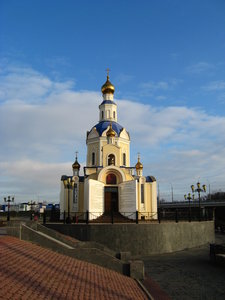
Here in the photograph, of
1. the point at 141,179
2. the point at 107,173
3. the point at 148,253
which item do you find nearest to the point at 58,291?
the point at 148,253

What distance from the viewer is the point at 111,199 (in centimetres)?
2578

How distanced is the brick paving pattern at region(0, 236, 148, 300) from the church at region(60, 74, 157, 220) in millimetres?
11013

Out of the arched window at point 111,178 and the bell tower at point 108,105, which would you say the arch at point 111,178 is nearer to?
the arched window at point 111,178

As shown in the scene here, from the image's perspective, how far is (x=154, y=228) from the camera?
18.3 m

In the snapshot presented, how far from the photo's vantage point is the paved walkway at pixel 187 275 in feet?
31.2

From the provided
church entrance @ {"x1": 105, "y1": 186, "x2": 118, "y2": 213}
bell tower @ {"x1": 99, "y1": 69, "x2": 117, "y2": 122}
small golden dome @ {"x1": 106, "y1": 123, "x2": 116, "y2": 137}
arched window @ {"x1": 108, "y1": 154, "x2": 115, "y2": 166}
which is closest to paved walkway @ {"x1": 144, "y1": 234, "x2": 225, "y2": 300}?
church entrance @ {"x1": 105, "y1": 186, "x2": 118, "y2": 213}

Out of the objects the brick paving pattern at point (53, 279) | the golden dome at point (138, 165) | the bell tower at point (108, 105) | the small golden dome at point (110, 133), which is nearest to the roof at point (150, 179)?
the golden dome at point (138, 165)

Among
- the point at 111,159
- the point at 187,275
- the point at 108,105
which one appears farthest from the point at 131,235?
the point at 108,105

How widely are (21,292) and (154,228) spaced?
13847mm

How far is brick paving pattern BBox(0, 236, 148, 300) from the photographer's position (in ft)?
19.3

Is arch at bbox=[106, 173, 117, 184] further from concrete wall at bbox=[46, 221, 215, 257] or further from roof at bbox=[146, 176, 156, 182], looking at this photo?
concrete wall at bbox=[46, 221, 215, 257]

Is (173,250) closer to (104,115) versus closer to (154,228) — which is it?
(154,228)

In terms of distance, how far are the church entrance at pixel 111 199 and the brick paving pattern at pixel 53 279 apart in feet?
49.7

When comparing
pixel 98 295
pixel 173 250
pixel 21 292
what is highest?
pixel 21 292
